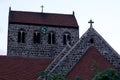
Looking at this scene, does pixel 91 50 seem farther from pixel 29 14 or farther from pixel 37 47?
pixel 29 14

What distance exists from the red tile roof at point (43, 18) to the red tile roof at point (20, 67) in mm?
11222

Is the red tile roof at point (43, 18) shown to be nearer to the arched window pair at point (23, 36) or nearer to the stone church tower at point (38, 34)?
the stone church tower at point (38, 34)

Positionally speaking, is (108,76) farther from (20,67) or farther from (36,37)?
(36,37)

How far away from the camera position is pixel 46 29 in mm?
39188

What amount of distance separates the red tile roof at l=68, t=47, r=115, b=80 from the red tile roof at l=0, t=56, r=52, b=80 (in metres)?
4.30

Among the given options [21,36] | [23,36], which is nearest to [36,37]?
[23,36]

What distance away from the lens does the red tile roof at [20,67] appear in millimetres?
26017

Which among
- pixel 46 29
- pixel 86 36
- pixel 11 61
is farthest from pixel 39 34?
pixel 86 36

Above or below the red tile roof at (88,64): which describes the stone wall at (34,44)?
above

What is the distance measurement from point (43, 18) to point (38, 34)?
2.28 meters

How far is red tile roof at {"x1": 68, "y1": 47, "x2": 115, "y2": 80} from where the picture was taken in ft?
73.7

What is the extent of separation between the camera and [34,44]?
38.6 metres

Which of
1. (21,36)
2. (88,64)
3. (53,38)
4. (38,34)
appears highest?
(38,34)

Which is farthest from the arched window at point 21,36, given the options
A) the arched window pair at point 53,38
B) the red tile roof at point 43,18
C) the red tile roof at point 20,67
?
the red tile roof at point 20,67
